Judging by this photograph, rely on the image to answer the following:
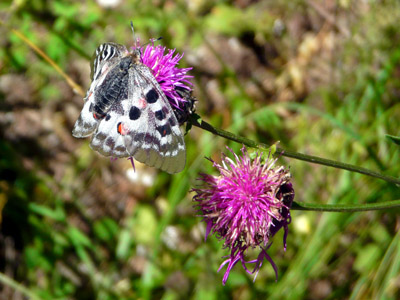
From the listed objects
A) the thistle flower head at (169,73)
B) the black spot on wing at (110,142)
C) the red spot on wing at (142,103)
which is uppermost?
the thistle flower head at (169,73)

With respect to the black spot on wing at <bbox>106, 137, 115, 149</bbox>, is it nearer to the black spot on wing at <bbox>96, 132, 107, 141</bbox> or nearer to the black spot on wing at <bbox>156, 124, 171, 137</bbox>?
the black spot on wing at <bbox>96, 132, 107, 141</bbox>

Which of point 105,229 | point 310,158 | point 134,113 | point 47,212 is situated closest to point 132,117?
point 134,113

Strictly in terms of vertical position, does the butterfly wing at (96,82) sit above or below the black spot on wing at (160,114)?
above

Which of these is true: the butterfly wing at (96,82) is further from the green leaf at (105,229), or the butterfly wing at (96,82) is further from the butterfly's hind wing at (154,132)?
the green leaf at (105,229)

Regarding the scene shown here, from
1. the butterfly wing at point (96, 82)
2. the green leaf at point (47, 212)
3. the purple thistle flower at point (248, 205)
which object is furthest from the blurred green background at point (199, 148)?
the butterfly wing at point (96, 82)

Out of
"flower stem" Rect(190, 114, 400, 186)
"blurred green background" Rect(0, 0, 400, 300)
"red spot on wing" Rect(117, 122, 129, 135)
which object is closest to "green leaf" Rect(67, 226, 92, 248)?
"blurred green background" Rect(0, 0, 400, 300)

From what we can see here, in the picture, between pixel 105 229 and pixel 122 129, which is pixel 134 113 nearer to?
pixel 122 129
